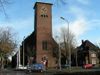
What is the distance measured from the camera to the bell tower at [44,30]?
9831 centimetres

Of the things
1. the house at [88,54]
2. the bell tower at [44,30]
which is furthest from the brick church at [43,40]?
the house at [88,54]

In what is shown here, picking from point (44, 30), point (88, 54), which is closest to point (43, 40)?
point (44, 30)

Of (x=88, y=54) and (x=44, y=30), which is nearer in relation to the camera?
(x=44, y=30)

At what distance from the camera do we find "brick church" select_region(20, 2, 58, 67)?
97875mm

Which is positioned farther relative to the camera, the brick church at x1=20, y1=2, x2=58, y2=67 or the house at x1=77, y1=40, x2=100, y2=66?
the house at x1=77, y1=40, x2=100, y2=66

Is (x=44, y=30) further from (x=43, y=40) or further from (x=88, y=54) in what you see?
(x=88, y=54)

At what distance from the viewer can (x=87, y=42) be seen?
12462cm

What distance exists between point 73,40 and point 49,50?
28.6 feet

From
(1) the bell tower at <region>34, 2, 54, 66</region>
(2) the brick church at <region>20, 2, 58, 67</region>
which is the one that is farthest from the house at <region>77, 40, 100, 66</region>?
(1) the bell tower at <region>34, 2, 54, 66</region>

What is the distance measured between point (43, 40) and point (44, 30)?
11.0ft

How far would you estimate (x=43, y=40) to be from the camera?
327ft

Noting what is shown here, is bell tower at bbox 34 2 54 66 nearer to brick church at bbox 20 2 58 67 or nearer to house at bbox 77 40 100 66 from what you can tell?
brick church at bbox 20 2 58 67

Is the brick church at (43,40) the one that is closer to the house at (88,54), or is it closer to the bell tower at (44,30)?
the bell tower at (44,30)

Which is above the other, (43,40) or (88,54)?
(43,40)
